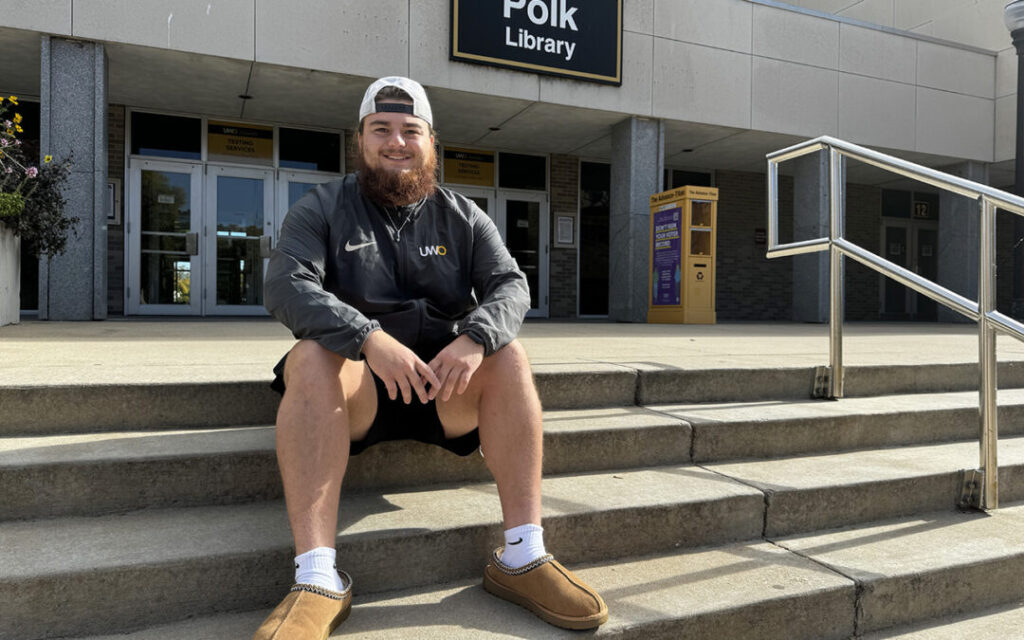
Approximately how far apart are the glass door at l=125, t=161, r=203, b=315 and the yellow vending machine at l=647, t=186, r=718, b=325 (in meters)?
6.69

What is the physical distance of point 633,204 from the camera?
1003 cm

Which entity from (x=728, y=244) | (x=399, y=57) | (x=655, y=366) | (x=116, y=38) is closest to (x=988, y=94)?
(x=728, y=244)

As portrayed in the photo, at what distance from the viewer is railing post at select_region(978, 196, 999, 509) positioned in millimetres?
2719

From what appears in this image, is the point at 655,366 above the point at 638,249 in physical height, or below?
below

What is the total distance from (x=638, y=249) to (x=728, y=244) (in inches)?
161

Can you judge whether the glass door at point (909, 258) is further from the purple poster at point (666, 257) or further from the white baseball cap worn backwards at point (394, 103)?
the white baseball cap worn backwards at point (394, 103)

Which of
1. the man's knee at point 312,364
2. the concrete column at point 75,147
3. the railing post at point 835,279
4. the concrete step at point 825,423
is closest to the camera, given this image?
the man's knee at point 312,364

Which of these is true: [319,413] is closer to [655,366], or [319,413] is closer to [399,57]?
[655,366]

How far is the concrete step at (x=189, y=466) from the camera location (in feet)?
6.66

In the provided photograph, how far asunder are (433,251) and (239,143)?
29.8ft

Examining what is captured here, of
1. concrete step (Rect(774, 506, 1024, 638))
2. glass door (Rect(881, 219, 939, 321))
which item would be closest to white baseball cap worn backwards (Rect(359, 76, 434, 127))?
concrete step (Rect(774, 506, 1024, 638))

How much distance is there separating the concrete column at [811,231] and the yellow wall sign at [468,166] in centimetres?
521

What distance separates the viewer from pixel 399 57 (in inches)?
335

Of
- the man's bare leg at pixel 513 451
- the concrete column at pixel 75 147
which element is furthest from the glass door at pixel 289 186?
the man's bare leg at pixel 513 451
